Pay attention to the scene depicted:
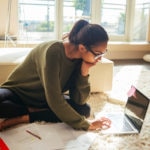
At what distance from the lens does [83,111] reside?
5.05 ft

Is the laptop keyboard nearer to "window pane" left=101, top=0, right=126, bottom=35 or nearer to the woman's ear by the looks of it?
the woman's ear

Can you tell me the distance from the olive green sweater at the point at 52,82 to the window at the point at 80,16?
231 centimetres

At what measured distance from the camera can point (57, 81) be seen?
124 cm

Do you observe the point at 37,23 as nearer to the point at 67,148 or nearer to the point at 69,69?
the point at 69,69

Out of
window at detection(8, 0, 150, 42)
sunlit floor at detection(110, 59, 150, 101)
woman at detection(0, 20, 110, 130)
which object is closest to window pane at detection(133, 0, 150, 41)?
window at detection(8, 0, 150, 42)

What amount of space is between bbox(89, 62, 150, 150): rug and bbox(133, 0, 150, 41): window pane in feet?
3.00

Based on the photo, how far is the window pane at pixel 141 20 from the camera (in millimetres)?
4012

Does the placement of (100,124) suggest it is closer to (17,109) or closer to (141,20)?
(17,109)

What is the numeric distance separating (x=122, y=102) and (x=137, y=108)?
1.50ft

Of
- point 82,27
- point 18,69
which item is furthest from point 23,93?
point 82,27

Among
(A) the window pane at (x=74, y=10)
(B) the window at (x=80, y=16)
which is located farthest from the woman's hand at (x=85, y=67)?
(A) the window pane at (x=74, y=10)

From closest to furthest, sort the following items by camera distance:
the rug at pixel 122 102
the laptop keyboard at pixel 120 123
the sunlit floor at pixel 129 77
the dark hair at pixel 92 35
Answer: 1. the dark hair at pixel 92 35
2. the rug at pixel 122 102
3. the laptop keyboard at pixel 120 123
4. the sunlit floor at pixel 129 77

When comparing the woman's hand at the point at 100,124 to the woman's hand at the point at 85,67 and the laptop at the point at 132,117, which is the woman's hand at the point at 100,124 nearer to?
the laptop at the point at 132,117

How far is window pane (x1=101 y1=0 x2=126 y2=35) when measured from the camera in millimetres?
3956
